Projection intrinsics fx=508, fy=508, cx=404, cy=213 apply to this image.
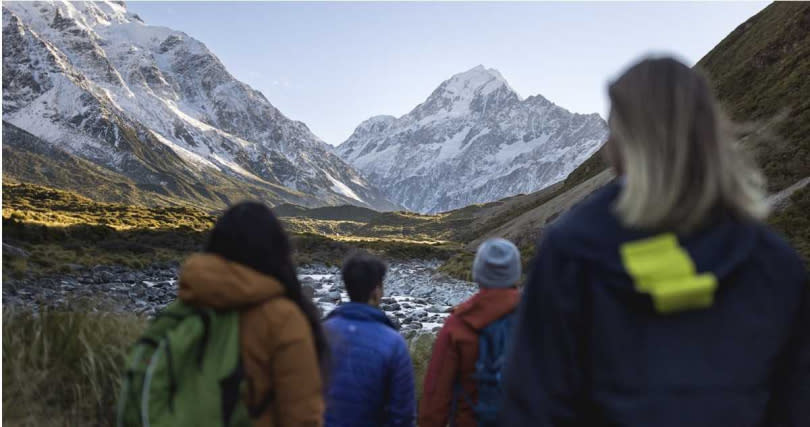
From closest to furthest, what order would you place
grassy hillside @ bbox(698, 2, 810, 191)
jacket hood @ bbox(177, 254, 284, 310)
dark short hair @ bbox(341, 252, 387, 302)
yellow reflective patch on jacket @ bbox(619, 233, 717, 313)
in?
yellow reflective patch on jacket @ bbox(619, 233, 717, 313)
jacket hood @ bbox(177, 254, 284, 310)
dark short hair @ bbox(341, 252, 387, 302)
grassy hillside @ bbox(698, 2, 810, 191)

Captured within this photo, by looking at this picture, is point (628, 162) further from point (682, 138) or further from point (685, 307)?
point (685, 307)

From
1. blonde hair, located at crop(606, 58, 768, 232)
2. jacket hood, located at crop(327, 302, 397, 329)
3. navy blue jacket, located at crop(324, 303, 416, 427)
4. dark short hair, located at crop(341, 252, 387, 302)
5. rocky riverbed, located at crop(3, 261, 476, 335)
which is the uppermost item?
blonde hair, located at crop(606, 58, 768, 232)

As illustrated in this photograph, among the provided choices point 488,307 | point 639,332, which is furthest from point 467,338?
point 639,332

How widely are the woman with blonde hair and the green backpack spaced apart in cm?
117

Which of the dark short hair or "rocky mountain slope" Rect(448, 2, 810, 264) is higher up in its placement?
"rocky mountain slope" Rect(448, 2, 810, 264)

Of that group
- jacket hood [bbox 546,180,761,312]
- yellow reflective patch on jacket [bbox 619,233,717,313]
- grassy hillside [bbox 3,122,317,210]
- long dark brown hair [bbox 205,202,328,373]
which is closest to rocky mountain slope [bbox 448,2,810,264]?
jacket hood [bbox 546,180,761,312]

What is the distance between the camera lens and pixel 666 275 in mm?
1395

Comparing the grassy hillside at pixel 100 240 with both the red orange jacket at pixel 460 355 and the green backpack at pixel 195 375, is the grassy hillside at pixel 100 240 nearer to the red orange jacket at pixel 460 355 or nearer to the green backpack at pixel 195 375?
the red orange jacket at pixel 460 355

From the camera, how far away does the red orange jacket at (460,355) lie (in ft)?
10.5

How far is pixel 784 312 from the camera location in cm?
155

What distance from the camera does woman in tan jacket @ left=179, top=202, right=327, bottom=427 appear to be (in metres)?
2.08

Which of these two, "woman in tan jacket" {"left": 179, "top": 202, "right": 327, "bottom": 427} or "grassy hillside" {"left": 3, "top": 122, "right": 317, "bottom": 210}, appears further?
"grassy hillside" {"left": 3, "top": 122, "right": 317, "bottom": 210}

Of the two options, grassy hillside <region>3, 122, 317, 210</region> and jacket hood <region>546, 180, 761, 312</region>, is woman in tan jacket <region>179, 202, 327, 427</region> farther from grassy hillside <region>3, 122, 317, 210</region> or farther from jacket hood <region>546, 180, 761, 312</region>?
grassy hillside <region>3, 122, 317, 210</region>

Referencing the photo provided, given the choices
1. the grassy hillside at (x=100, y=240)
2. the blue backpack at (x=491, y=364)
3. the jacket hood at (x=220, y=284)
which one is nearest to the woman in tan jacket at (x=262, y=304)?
the jacket hood at (x=220, y=284)
